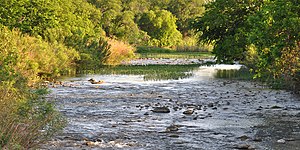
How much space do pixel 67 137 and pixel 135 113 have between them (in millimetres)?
4985

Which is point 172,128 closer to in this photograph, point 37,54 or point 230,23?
point 37,54

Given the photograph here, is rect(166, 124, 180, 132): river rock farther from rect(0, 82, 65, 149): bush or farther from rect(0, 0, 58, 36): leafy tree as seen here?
rect(0, 0, 58, 36): leafy tree

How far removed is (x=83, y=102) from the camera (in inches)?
830

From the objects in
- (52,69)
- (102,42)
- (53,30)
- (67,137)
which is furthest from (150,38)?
(67,137)

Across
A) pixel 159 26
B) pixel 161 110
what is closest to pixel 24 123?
pixel 161 110

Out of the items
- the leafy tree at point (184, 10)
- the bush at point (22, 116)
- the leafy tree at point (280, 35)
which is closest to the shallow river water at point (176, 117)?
the bush at point (22, 116)

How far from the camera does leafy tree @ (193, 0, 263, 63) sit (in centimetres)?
3850

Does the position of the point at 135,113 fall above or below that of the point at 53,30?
below

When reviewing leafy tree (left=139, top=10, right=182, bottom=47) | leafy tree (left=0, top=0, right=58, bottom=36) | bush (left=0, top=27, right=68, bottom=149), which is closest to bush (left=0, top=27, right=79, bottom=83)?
leafy tree (left=0, top=0, right=58, bottom=36)

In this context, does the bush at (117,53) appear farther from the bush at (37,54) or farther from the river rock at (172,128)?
the river rock at (172,128)

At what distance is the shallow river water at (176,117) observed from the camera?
42.2ft

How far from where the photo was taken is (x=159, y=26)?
101375 mm

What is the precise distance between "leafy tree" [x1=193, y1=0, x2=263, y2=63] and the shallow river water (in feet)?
34.8

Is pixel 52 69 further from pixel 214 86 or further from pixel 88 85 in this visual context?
pixel 214 86
